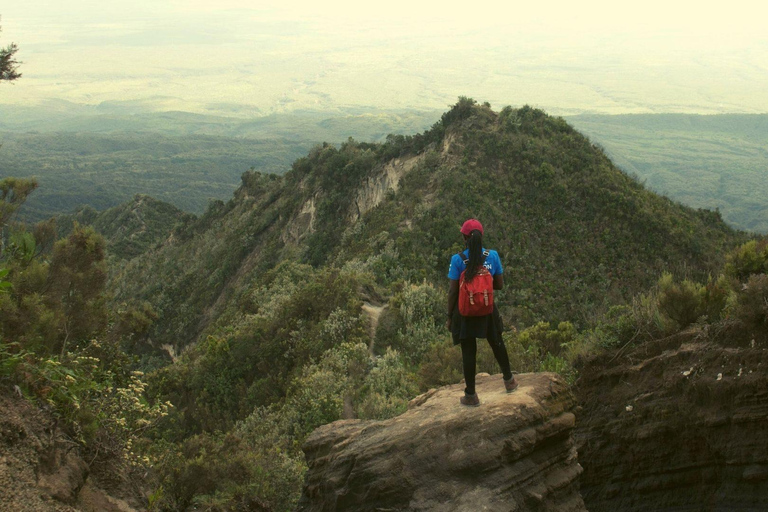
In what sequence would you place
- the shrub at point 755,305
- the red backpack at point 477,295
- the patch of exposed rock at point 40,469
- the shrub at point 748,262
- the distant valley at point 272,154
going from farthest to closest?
the distant valley at point 272,154 → the shrub at point 748,262 → the red backpack at point 477,295 → the shrub at point 755,305 → the patch of exposed rock at point 40,469

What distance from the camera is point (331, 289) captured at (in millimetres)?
15922

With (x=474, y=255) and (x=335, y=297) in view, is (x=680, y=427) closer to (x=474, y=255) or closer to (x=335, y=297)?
(x=474, y=255)

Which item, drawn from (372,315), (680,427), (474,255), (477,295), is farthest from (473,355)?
(372,315)

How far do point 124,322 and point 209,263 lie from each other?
25.2 metres

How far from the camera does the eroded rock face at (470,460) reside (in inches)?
208

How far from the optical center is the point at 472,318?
20.0ft

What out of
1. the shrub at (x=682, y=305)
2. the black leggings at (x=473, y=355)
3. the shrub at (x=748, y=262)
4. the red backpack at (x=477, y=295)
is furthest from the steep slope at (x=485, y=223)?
the red backpack at (x=477, y=295)

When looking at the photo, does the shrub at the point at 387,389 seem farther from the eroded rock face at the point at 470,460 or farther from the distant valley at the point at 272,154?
the distant valley at the point at 272,154

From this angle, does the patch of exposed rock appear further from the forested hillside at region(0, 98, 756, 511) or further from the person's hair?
the person's hair

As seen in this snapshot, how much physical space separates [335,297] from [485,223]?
8343 millimetres

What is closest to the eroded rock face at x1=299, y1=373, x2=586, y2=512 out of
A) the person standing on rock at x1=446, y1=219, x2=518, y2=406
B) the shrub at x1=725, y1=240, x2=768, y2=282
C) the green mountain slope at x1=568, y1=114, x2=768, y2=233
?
the person standing on rock at x1=446, y1=219, x2=518, y2=406

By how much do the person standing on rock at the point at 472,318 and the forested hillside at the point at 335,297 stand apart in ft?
6.18

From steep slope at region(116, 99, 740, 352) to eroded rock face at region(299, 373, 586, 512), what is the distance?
38.8 feet

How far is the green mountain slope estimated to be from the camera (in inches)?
3841
